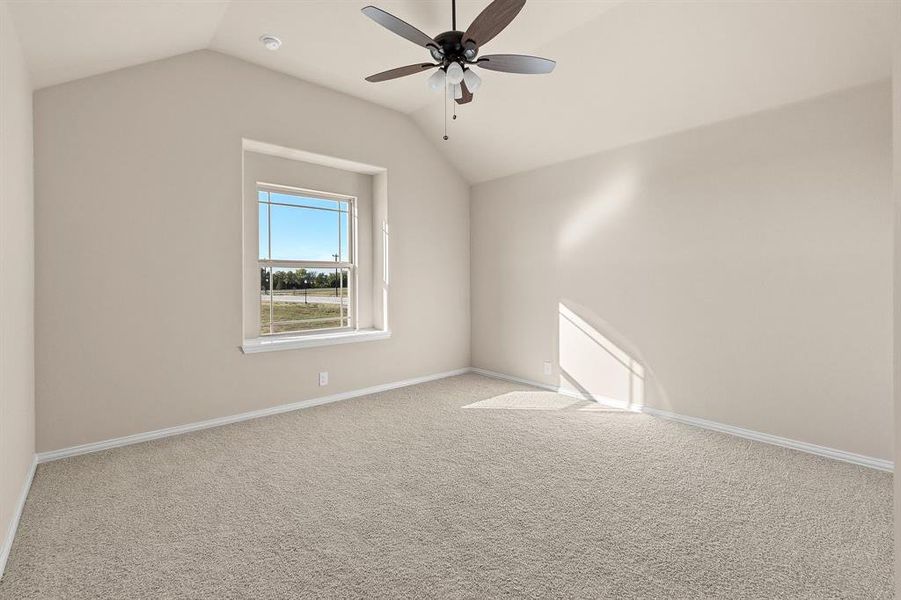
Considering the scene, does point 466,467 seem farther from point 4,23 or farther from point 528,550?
point 4,23

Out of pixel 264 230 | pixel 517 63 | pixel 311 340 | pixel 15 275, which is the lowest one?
pixel 311 340

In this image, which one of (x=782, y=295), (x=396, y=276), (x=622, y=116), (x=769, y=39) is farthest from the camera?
(x=396, y=276)

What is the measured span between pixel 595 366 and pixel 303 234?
328 cm

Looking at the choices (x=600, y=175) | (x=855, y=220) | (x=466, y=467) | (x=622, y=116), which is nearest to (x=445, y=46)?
(x=622, y=116)

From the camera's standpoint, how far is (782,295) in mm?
3078

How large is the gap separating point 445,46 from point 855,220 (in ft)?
9.42

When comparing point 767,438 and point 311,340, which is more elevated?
point 311,340

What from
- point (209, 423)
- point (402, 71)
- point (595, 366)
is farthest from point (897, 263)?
point (209, 423)

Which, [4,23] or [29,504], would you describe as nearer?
[4,23]

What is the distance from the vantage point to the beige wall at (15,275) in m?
1.90

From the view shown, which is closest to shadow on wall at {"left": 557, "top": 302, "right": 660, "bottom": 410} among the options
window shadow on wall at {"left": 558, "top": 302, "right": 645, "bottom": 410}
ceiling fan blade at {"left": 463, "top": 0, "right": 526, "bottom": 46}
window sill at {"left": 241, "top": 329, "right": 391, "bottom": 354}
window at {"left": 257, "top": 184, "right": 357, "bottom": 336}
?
window shadow on wall at {"left": 558, "top": 302, "right": 645, "bottom": 410}

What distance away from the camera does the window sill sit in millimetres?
3719

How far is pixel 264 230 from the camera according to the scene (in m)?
4.11

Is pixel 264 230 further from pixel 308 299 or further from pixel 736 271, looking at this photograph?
pixel 736 271
